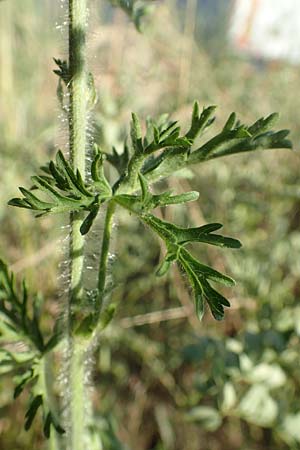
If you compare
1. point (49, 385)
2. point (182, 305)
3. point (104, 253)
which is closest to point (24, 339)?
point (49, 385)

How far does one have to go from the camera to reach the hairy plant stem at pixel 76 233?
867mm

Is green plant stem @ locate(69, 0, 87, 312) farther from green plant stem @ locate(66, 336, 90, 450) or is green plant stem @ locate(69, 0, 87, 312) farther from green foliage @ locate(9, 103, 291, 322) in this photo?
green plant stem @ locate(66, 336, 90, 450)

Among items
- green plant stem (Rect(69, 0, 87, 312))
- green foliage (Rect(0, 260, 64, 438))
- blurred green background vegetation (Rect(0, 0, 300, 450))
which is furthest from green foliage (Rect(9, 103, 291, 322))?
blurred green background vegetation (Rect(0, 0, 300, 450))

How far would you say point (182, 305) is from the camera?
2164 millimetres

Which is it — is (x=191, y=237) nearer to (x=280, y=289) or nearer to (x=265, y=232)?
(x=280, y=289)

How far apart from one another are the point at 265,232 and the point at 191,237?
168 cm

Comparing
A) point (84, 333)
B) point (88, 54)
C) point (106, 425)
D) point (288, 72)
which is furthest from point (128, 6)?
point (288, 72)

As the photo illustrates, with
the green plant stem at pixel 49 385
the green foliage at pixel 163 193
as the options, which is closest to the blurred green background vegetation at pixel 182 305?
the green plant stem at pixel 49 385

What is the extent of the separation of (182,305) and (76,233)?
4.17 ft

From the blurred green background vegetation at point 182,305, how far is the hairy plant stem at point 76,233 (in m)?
0.44

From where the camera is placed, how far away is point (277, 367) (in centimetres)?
167

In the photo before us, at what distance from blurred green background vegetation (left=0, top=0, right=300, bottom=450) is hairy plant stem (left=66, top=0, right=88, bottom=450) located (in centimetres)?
44

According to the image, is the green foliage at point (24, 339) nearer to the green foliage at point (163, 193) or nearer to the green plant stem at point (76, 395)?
the green plant stem at point (76, 395)

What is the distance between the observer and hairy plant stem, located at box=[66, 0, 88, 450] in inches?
34.1
